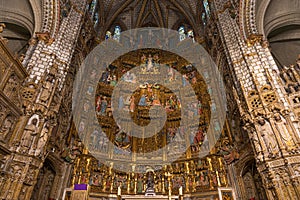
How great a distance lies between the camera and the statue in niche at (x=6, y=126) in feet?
22.9

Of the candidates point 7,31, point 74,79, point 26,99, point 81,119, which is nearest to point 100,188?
point 81,119

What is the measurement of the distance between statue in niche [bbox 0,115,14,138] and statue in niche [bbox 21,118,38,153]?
0.54 metres

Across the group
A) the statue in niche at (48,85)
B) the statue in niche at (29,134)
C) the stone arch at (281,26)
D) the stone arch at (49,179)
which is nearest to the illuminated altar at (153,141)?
the stone arch at (49,179)

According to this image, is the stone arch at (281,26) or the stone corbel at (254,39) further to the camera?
the stone arch at (281,26)

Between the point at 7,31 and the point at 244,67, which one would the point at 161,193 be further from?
the point at 7,31

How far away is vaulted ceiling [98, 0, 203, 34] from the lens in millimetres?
19734

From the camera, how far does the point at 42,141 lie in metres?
8.05

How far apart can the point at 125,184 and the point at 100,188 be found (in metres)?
1.37

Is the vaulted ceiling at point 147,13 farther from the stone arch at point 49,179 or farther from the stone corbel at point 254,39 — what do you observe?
the stone arch at point 49,179

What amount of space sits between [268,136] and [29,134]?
9.20 meters

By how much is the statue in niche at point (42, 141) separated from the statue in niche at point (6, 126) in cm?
114

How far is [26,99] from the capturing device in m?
8.18

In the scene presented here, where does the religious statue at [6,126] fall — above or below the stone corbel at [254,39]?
below

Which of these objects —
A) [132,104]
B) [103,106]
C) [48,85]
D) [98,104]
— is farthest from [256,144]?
[98,104]
